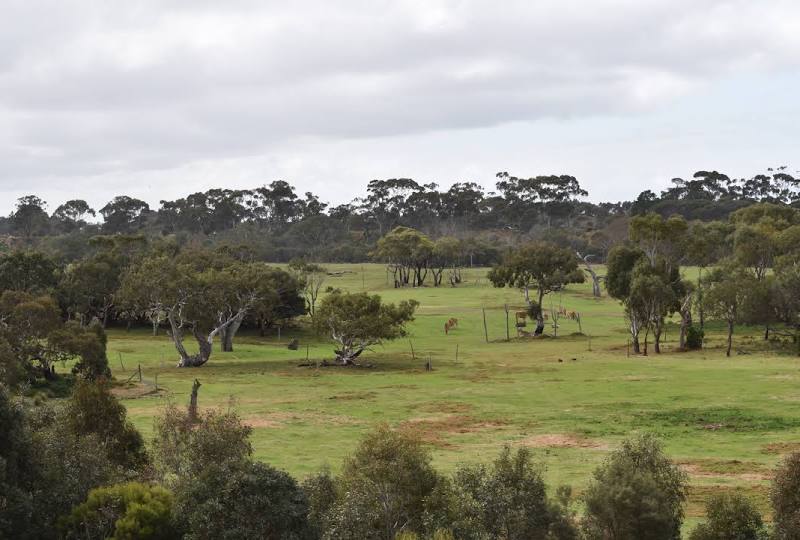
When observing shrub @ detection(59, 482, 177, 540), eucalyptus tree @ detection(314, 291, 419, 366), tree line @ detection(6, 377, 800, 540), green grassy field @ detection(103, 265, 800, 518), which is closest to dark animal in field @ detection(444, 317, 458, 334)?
green grassy field @ detection(103, 265, 800, 518)

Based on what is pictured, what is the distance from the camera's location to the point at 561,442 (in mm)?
38875

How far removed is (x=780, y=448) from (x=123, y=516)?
26.5 meters

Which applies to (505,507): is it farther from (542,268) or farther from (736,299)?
(542,268)

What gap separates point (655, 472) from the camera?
23297 millimetres

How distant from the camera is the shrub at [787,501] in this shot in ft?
70.2

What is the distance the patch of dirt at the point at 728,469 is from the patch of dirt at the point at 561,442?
4131 millimetres

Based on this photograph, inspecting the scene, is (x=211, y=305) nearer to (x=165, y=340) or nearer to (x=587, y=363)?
(x=165, y=340)

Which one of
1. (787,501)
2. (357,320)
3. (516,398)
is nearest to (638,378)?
(516,398)

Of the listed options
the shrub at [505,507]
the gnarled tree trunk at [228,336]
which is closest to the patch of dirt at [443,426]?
the shrub at [505,507]

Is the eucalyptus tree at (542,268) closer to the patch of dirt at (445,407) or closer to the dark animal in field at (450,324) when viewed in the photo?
the dark animal in field at (450,324)

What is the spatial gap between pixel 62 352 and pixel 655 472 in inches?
1684

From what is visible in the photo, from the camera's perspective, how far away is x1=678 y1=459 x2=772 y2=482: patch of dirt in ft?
105

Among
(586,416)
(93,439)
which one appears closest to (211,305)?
(586,416)

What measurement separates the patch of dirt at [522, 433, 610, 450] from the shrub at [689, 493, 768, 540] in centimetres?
1476
